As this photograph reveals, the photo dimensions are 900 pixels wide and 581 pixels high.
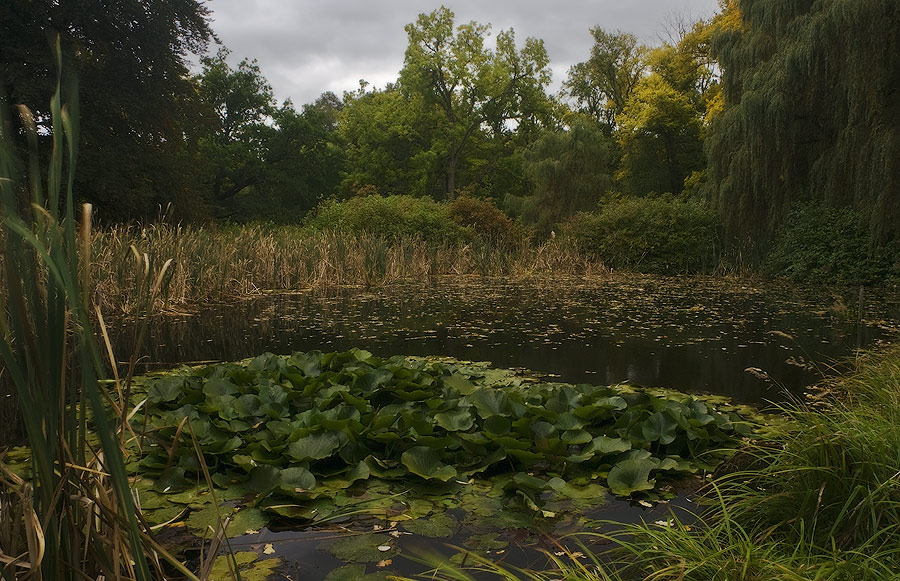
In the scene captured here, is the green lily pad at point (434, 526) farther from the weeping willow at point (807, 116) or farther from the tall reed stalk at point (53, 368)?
the weeping willow at point (807, 116)

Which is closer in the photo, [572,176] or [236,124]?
[572,176]

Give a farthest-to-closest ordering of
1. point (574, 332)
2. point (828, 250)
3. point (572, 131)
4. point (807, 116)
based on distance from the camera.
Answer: point (572, 131) → point (828, 250) → point (807, 116) → point (574, 332)

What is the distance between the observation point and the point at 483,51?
31.0 m

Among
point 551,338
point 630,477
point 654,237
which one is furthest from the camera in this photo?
point 654,237

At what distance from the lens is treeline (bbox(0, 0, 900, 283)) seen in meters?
10.7

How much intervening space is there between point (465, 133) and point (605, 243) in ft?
54.5

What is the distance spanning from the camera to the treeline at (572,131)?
1067cm

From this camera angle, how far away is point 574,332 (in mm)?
6266

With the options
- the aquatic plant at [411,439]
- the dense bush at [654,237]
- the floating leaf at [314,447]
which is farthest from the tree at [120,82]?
the floating leaf at [314,447]

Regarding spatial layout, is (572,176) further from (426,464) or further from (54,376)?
(54,376)

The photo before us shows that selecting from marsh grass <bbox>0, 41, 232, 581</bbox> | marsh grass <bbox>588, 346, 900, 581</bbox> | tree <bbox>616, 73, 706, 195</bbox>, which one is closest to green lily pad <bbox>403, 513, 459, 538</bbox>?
marsh grass <bbox>588, 346, 900, 581</bbox>

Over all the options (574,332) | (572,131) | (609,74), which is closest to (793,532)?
(574,332)

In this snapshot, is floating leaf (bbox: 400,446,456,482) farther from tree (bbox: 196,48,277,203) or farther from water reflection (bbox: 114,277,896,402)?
tree (bbox: 196,48,277,203)

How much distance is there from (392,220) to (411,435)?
13.2 metres
